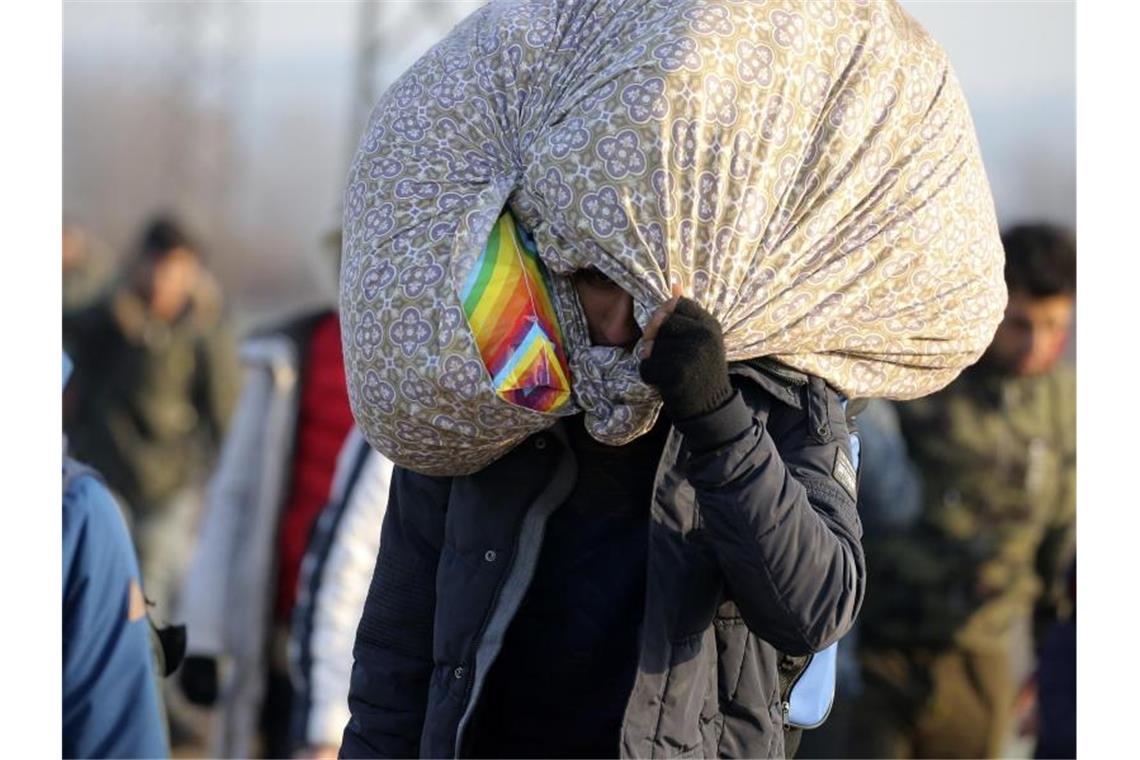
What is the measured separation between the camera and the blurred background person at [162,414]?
24.3 ft

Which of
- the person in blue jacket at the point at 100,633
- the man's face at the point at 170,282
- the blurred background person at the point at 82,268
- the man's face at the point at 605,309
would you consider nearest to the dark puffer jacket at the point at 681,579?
the man's face at the point at 605,309

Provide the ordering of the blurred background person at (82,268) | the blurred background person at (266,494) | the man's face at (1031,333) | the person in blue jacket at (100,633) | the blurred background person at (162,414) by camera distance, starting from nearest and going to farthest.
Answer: the person in blue jacket at (100,633) → the blurred background person at (266,494) → the man's face at (1031,333) → the blurred background person at (162,414) → the blurred background person at (82,268)

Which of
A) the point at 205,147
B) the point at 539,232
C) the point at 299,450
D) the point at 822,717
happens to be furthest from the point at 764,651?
the point at 205,147

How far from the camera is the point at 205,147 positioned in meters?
8.31

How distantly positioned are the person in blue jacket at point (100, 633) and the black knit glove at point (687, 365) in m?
1.67

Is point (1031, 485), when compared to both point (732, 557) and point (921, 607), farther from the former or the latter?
point (732, 557)

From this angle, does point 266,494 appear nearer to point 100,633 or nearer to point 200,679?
point 200,679

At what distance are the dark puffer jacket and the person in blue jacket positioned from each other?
2.87 feet

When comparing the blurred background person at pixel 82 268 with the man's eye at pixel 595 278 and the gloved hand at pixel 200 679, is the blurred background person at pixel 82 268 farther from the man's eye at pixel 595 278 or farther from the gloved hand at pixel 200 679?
the man's eye at pixel 595 278

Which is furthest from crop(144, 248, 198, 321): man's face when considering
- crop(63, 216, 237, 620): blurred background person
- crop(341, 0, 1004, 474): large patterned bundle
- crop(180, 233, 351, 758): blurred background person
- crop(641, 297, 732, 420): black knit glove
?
crop(641, 297, 732, 420): black knit glove

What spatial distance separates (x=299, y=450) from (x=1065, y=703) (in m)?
2.32

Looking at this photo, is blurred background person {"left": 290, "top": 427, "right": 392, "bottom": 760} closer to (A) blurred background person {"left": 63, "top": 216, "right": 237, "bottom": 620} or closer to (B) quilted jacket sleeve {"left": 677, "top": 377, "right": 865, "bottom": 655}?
(B) quilted jacket sleeve {"left": 677, "top": 377, "right": 865, "bottom": 655}

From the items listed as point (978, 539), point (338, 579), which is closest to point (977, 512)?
point (978, 539)

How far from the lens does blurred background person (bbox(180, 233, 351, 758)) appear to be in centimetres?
547
